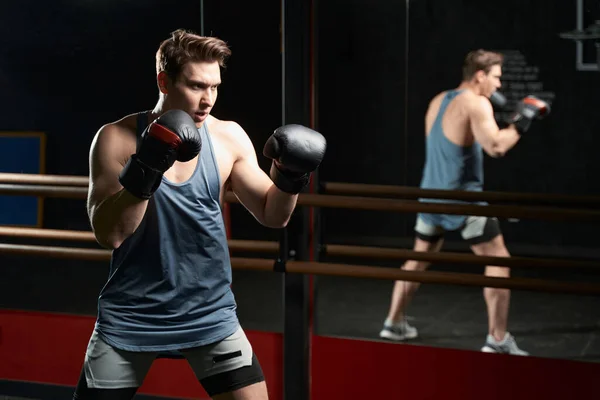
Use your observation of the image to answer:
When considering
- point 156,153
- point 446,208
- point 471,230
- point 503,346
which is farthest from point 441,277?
point 156,153

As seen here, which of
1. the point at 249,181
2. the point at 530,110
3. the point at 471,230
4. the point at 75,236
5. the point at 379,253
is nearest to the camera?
the point at 249,181

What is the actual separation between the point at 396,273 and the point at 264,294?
1046 millimetres

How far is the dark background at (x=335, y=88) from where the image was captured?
4098 mm

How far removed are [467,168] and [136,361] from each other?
6.11ft

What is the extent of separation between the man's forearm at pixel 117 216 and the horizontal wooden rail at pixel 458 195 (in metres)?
1.62

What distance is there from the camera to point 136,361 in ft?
10.0

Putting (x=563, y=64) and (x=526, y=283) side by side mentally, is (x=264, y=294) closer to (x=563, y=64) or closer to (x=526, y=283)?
(x=526, y=283)

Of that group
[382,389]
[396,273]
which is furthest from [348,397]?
[396,273]

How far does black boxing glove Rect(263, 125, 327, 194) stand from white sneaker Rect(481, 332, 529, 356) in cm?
160

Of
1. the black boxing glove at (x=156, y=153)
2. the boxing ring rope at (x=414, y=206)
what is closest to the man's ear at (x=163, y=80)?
the black boxing glove at (x=156, y=153)

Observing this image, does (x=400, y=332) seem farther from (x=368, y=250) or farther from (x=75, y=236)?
(x=75, y=236)

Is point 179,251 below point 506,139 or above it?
below

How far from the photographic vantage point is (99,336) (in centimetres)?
307

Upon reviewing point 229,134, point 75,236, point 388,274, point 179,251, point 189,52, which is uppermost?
point 189,52
